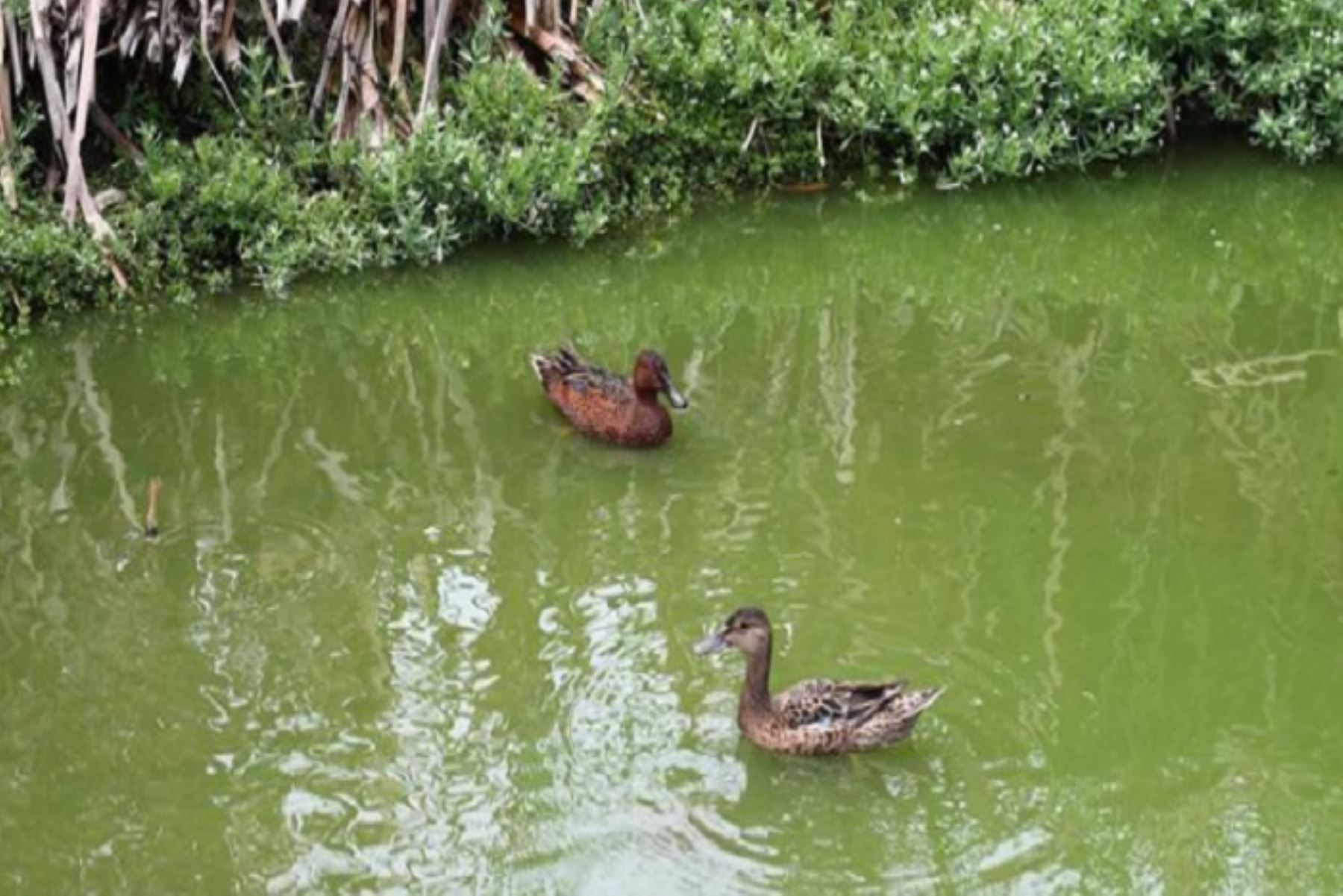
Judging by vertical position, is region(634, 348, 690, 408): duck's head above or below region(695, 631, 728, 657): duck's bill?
above

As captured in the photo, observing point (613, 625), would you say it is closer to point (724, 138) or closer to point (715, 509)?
point (715, 509)

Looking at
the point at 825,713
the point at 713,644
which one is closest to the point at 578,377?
the point at 713,644

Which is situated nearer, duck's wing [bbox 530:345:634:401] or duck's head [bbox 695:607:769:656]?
duck's head [bbox 695:607:769:656]

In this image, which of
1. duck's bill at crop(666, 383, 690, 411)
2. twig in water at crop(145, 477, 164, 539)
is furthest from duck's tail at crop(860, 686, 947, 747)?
twig in water at crop(145, 477, 164, 539)

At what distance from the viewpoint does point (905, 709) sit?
7195mm

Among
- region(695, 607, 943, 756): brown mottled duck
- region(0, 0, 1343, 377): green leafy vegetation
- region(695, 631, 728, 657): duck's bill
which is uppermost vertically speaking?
region(0, 0, 1343, 377): green leafy vegetation

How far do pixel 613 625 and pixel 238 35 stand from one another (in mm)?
4868

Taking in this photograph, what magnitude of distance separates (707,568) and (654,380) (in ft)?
3.94

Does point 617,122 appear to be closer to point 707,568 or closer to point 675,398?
point 675,398

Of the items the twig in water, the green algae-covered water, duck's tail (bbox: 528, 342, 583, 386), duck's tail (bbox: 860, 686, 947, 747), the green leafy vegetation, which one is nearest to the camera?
the green algae-covered water

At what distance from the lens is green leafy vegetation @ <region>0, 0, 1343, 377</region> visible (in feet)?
36.3

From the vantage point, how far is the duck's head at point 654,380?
9.45 metres

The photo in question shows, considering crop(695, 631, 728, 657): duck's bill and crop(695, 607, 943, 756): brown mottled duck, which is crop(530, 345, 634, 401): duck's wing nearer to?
crop(695, 631, 728, 657): duck's bill

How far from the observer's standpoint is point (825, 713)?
23.8ft
